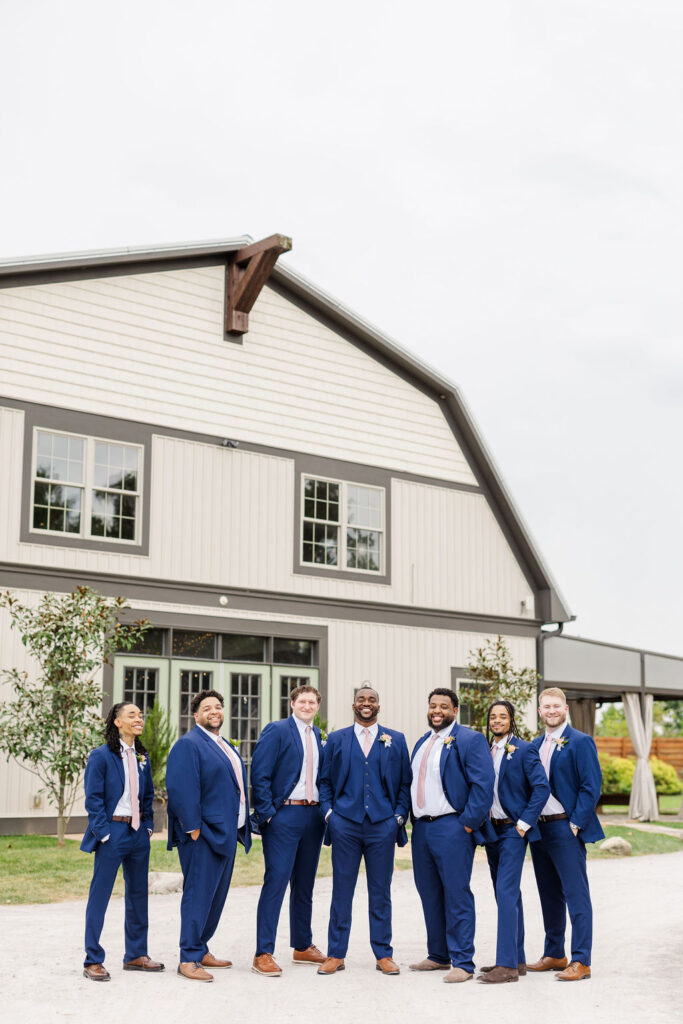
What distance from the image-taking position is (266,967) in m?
7.49

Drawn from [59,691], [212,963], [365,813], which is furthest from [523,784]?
[59,691]

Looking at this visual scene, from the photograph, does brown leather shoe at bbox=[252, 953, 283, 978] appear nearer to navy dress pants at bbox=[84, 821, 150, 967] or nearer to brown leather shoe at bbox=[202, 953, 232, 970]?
brown leather shoe at bbox=[202, 953, 232, 970]

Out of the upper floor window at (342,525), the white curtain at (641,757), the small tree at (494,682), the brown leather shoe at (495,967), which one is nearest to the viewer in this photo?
the brown leather shoe at (495,967)

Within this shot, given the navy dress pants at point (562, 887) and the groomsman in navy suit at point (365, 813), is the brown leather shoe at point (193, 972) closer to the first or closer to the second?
the groomsman in navy suit at point (365, 813)

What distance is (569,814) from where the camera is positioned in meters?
7.96

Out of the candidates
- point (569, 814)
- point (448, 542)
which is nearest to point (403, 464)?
point (448, 542)

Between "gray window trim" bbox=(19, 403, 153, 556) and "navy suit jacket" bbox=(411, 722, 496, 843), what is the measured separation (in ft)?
32.3

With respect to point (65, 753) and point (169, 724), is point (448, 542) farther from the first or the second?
point (65, 753)

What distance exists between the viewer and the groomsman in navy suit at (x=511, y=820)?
7.59 meters

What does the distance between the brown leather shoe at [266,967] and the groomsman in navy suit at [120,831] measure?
595mm

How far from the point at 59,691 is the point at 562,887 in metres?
8.67

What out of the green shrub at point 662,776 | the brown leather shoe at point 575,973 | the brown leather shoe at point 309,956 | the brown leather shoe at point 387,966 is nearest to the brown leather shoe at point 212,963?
the brown leather shoe at point 309,956

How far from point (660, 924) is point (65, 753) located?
753cm

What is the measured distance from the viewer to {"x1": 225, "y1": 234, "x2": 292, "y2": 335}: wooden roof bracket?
60.0ft
